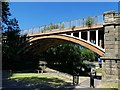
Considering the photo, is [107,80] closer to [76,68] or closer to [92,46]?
[92,46]

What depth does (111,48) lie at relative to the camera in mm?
25516

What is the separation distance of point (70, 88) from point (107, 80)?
4902mm

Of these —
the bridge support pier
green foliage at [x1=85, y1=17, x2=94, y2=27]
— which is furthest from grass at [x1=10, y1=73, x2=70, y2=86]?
green foliage at [x1=85, y1=17, x2=94, y2=27]

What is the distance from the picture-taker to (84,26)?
30.2 metres

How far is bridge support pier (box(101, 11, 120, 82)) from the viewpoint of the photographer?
80.7ft

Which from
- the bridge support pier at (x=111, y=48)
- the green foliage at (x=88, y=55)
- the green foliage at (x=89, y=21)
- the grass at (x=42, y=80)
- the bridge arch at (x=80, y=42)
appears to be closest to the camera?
the grass at (x=42, y=80)

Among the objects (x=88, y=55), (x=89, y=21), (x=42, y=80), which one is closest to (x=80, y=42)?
(x=89, y=21)

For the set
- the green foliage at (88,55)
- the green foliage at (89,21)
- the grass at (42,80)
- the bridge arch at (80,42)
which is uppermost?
the green foliage at (89,21)

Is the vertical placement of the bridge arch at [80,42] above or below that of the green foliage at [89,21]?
below

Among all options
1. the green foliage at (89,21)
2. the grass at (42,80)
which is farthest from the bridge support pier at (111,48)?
the grass at (42,80)

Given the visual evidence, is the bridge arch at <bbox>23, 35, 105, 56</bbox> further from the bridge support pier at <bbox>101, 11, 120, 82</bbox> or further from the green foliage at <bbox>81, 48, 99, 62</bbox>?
the green foliage at <bbox>81, 48, 99, 62</bbox>

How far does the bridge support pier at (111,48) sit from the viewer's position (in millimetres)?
24609

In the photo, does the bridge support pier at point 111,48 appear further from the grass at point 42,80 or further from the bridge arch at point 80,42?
the grass at point 42,80

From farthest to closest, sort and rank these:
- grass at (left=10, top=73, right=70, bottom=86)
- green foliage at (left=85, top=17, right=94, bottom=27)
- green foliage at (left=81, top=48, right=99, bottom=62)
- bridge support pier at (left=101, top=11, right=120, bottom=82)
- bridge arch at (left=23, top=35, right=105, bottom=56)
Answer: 1. green foliage at (left=81, top=48, right=99, bottom=62)
2. green foliage at (left=85, top=17, right=94, bottom=27)
3. bridge arch at (left=23, top=35, right=105, bottom=56)
4. bridge support pier at (left=101, top=11, right=120, bottom=82)
5. grass at (left=10, top=73, right=70, bottom=86)
